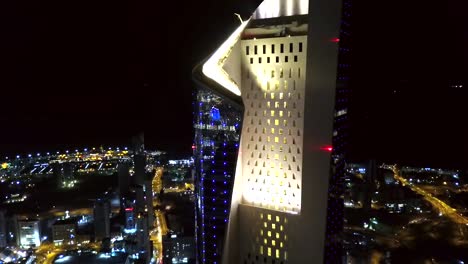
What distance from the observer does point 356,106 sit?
1082 cm

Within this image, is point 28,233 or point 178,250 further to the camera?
point 28,233

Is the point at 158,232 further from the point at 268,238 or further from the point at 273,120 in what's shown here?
the point at 273,120

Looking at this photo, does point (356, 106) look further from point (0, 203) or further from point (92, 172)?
point (92, 172)

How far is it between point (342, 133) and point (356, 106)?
692 cm

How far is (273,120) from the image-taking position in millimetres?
4188

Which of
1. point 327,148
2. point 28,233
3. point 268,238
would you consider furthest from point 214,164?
point 28,233

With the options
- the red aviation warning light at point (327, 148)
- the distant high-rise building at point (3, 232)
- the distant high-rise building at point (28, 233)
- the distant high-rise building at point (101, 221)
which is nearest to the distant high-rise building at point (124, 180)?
the distant high-rise building at point (101, 221)

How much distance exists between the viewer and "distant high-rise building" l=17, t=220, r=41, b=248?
41.1 ft

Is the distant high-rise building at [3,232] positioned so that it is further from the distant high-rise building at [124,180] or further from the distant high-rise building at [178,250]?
the distant high-rise building at [178,250]

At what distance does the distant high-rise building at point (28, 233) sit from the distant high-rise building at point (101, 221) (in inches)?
73.3

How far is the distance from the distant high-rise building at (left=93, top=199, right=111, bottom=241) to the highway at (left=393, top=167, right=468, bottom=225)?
439 inches

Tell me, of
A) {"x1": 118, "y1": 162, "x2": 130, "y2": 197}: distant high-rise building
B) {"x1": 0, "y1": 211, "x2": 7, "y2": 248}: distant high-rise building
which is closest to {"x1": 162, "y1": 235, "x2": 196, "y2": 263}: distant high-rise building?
{"x1": 118, "y1": 162, "x2": 130, "y2": 197}: distant high-rise building

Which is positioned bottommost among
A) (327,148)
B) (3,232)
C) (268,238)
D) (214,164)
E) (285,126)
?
(3,232)

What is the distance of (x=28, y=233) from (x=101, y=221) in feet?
7.84
